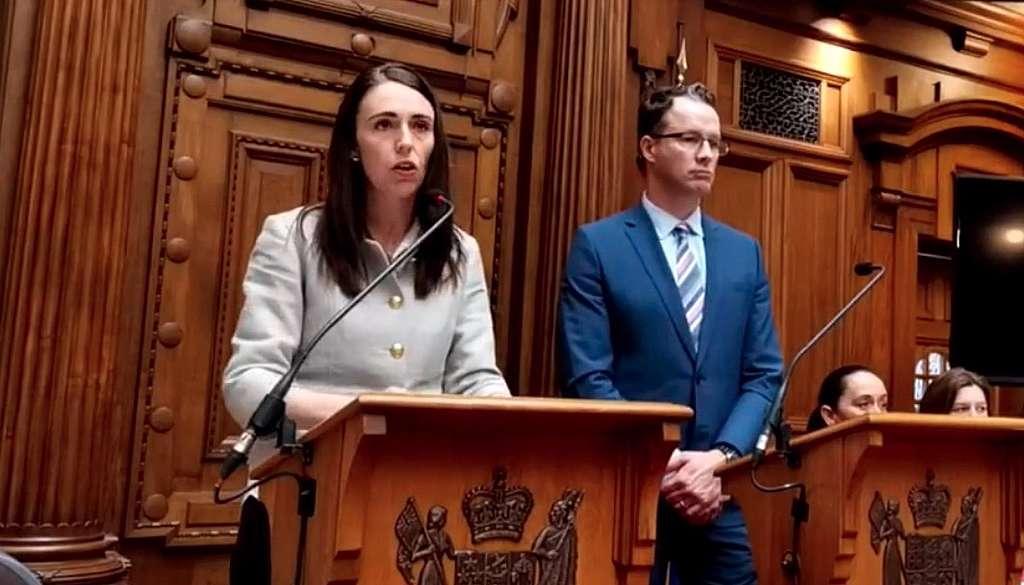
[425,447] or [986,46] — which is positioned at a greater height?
[986,46]

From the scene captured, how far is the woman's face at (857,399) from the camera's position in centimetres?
246

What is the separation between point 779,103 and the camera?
327 cm

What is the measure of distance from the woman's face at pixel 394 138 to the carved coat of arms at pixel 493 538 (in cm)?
49

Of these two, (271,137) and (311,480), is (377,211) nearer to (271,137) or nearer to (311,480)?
(311,480)

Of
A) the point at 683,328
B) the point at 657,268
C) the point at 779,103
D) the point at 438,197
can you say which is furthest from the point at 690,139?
the point at 779,103

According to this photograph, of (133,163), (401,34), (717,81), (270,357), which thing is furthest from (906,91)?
(270,357)

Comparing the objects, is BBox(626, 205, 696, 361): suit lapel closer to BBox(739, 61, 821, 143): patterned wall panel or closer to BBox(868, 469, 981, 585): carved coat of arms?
BBox(868, 469, 981, 585): carved coat of arms

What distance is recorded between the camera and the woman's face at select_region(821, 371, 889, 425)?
8.08ft

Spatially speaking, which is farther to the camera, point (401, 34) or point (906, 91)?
point (906, 91)

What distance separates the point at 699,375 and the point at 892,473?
14.9 inches

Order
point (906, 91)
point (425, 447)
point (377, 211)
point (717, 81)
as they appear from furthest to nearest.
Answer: point (906, 91) → point (717, 81) → point (377, 211) → point (425, 447)

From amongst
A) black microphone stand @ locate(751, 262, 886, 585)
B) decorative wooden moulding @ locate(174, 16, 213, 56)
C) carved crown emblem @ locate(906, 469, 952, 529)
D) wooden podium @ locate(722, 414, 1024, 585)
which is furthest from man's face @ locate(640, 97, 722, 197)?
decorative wooden moulding @ locate(174, 16, 213, 56)

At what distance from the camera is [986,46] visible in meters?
3.79

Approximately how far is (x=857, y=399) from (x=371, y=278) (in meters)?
1.42
